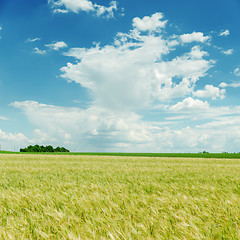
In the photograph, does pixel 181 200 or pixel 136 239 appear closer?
pixel 136 239

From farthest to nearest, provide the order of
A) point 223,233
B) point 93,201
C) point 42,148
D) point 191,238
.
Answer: point 42,148, point 93,201, point 223,233, point 191,238

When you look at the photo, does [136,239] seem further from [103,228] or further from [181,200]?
[181,200]

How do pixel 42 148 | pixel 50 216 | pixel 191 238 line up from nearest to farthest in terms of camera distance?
pixel 191 238, pixel 50 216, pixel 42 148

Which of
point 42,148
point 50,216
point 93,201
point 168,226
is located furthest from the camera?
point 42,148

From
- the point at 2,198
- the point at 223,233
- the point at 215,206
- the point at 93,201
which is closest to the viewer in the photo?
the point at 223,233

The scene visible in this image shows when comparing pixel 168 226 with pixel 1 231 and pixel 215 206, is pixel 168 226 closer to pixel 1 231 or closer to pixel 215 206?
pixel 215 206

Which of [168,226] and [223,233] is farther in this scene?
[168,226]

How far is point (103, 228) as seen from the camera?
8.09 feet

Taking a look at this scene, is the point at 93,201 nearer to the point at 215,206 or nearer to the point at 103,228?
the point at 103,228

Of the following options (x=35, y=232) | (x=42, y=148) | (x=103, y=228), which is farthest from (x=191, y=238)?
(x=42, y=148)

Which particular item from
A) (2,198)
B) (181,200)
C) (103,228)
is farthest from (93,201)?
(2,198)

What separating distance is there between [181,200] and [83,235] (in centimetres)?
194

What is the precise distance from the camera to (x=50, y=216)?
304cm

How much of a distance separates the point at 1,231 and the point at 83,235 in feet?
2.86
